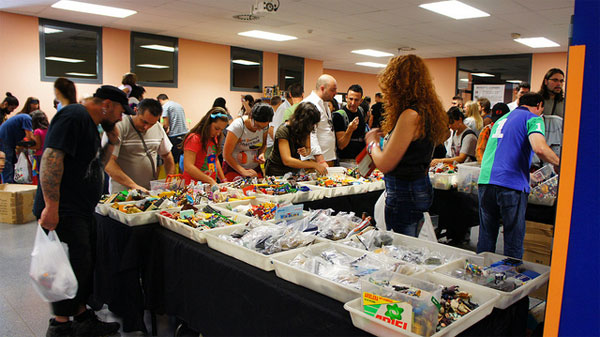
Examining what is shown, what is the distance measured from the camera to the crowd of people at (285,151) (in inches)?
83.5

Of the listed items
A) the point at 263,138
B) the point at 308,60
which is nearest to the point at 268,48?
the point at 308,60

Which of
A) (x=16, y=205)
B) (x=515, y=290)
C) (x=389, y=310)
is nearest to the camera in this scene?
(x=389, y=310)

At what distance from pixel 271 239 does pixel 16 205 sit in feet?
15.2

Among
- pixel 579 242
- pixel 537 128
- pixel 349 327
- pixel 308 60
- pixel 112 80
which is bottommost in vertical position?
pixel 349 327

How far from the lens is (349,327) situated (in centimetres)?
129

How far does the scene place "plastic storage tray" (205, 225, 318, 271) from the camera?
167 cm

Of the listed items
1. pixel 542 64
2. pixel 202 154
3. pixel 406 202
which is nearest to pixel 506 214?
pixel 406 202

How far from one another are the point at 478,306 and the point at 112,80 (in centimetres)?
837

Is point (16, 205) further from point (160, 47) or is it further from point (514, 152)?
point (514, 152)

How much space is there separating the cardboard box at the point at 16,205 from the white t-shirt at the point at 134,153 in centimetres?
286

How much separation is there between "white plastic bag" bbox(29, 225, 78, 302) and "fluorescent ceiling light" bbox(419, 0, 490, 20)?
5.75 metres

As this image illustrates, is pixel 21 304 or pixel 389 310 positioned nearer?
pixel 389 310

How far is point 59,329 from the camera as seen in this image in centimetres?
235

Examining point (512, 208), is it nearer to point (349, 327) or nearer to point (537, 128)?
point (537, 128)
